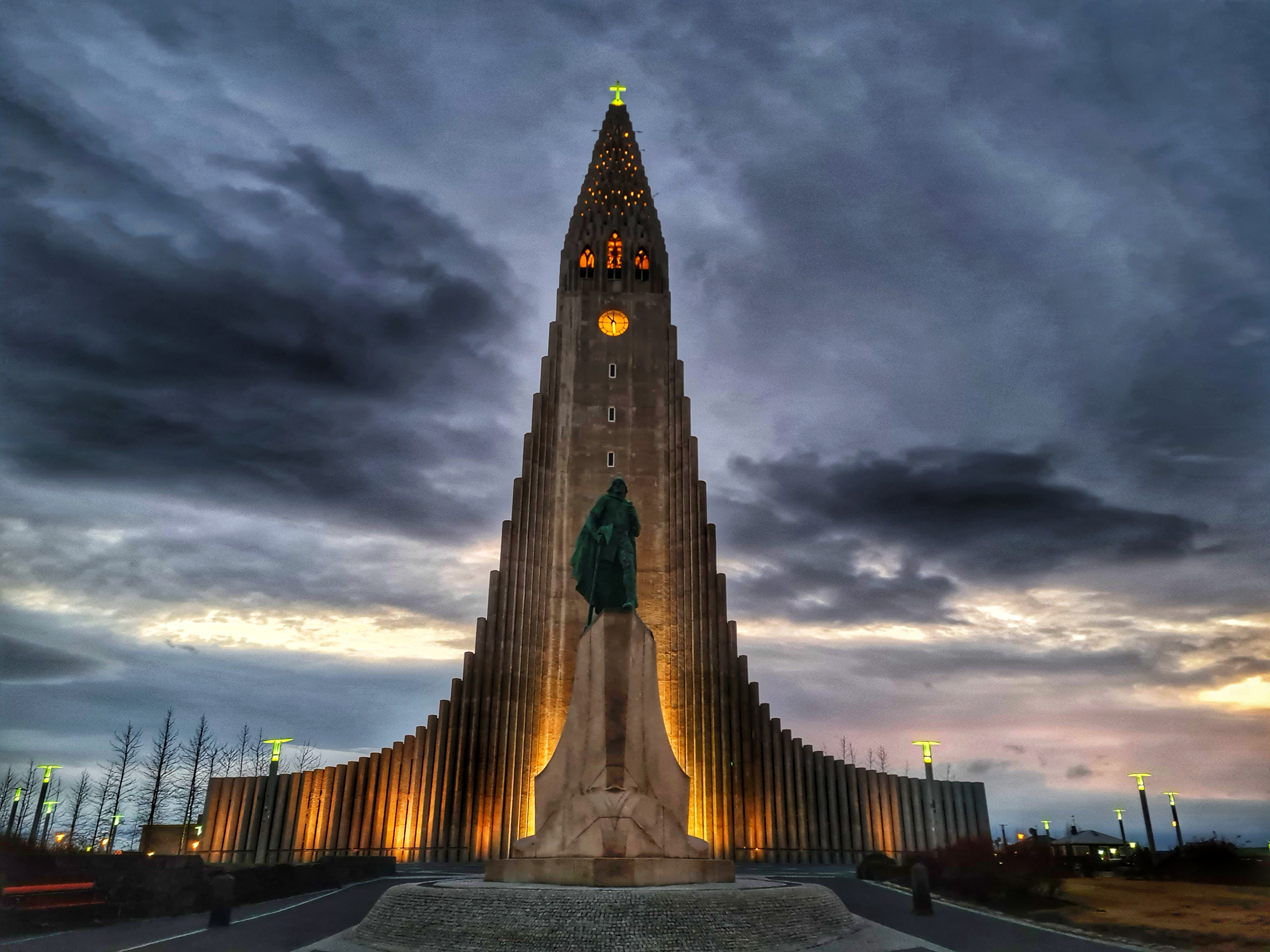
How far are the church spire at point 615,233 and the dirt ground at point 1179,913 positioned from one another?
101ft

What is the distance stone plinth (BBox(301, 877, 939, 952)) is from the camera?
930 centimetres

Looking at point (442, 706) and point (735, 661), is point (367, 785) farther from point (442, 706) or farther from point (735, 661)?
point (735, 661)

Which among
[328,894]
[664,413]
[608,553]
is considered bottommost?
[328,894]

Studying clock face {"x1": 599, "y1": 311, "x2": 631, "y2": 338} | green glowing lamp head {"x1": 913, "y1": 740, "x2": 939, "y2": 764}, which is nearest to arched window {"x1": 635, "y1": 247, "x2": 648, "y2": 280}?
clock face {"x1": 599, "y1": 311, "x2": 631, "y2": 338}

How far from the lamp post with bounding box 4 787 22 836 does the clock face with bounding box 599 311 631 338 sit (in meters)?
32.6

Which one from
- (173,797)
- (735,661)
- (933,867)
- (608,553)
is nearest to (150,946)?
(608,553)

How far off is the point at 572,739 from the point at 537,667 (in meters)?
21.0

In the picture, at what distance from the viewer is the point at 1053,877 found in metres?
18.1

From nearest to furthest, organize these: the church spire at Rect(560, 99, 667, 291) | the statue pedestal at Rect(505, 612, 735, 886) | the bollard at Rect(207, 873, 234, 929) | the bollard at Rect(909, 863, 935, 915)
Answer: the statue pedestal at Rect(505, 612, 735, 886) → the bollard at Rect(207, 873, 234, 929) → the bollard at Rect(909, 863, 935, 915) → the church spire at Rect(560, 99, 667, 291)

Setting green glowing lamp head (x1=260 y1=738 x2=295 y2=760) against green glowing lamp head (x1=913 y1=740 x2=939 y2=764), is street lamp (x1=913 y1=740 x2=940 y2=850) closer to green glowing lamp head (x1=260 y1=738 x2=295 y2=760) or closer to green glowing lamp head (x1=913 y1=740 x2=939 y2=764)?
green glowing lamp head (x1=913 y1=740 x2=939 y2=764)

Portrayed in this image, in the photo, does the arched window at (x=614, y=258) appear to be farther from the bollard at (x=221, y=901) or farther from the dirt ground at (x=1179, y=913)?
the bollard at (x=221, y=901)

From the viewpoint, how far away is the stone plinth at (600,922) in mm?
9305

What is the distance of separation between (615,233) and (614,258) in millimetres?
1418

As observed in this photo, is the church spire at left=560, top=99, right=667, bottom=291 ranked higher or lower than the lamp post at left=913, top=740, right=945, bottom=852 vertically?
higher
